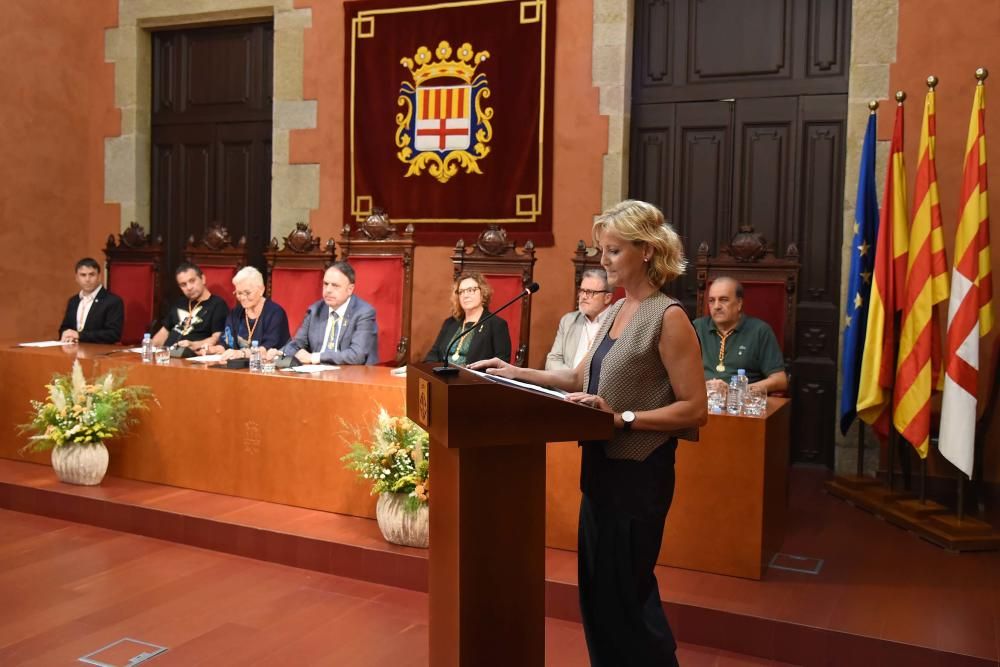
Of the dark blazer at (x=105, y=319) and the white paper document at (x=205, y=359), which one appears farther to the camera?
the dark blazer at (x=105, y=319)

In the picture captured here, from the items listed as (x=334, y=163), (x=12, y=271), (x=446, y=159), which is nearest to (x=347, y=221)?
(x=334, y=163)

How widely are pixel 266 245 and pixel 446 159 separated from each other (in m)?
1.58

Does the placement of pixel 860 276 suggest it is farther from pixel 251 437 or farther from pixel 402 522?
pixel 251 437

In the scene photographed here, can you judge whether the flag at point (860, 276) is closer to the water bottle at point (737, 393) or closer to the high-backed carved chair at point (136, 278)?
the water bottle at point (737, 393)

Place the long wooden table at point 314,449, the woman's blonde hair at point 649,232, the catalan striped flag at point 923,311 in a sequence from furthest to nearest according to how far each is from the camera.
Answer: the catalan striped flag at point 923,311
the long wooden table at point 314,449
the woman's blonde hair at point 649,232

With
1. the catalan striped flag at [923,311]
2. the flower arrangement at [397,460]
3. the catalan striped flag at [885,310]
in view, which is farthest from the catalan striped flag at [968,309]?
the flower arrangement at [397,460]

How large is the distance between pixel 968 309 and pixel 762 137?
180 cm

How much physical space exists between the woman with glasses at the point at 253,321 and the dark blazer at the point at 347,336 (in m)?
0.19

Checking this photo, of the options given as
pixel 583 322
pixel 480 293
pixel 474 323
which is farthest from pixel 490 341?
pixel 583 322

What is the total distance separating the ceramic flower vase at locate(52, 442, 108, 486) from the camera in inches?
173

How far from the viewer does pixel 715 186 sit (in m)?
5.41

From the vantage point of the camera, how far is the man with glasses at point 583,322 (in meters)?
4.50

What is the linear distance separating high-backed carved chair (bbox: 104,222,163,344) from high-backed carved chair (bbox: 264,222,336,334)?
0.99m

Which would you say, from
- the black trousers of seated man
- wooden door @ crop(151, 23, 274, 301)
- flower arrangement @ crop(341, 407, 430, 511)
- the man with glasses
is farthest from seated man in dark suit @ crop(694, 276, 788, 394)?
wooden door @ crop(151, 23, 274, 301)
